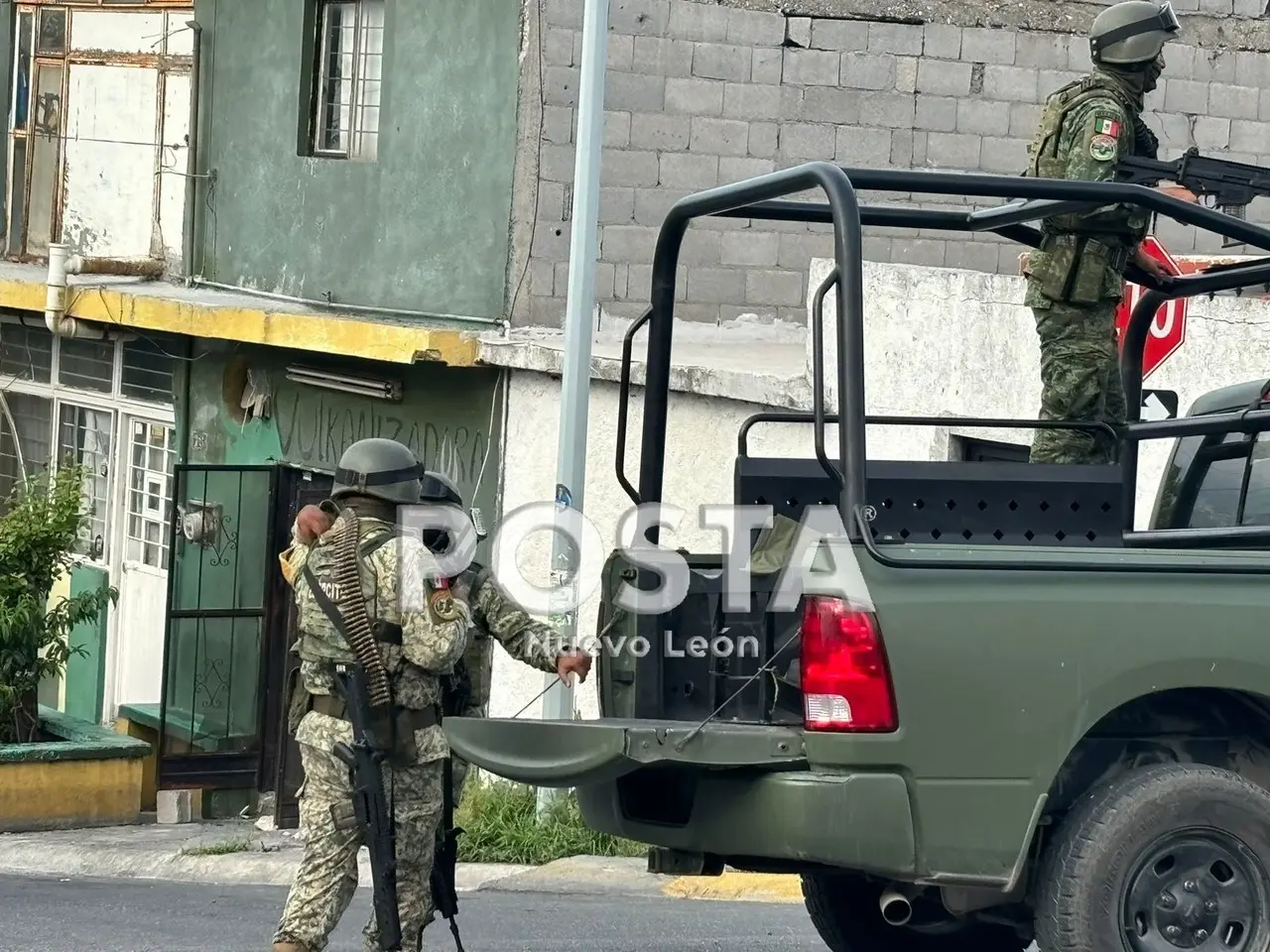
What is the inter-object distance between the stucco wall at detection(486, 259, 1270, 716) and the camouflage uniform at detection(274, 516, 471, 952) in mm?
3850

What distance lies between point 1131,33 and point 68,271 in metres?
9.53

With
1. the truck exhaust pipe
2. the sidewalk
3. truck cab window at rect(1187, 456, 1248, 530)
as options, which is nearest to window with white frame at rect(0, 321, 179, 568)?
the sidewalk

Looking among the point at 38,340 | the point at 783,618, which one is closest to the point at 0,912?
the point at 783,618

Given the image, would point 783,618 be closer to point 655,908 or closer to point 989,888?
point 989,888

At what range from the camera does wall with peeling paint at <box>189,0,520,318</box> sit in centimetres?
1172

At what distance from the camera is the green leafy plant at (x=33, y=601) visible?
12008 millimetres

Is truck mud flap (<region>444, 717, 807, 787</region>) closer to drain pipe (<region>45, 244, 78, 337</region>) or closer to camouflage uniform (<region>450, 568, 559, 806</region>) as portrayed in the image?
camouflage uniform (<region>450, 568, 559, 806</region>)

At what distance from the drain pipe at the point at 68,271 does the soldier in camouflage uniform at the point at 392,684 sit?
353 inches

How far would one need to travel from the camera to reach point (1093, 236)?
6.38 metres

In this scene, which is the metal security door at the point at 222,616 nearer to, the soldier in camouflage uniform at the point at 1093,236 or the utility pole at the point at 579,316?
the utility pole at the point at 579,316

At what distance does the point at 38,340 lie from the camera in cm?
1616

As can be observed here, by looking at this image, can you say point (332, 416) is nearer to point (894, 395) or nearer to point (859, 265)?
point (894, 395)

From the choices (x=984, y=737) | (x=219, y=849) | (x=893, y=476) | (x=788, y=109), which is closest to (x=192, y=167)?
(x=788, y=109)

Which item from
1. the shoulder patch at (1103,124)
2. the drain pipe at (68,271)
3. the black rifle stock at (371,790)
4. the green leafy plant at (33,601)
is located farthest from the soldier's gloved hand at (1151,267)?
the drain pipe at (68,271)
